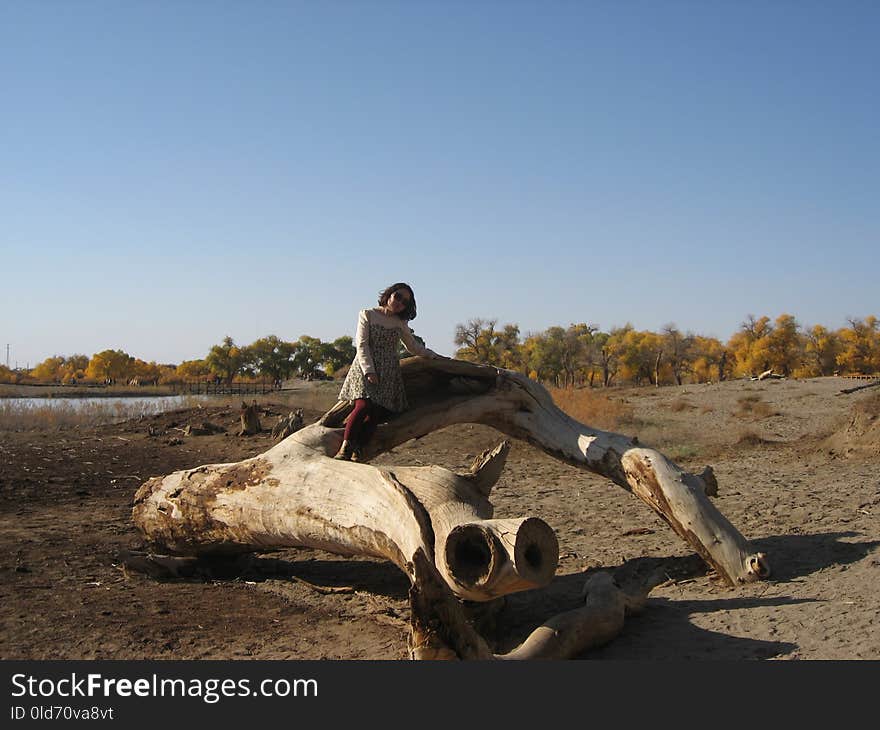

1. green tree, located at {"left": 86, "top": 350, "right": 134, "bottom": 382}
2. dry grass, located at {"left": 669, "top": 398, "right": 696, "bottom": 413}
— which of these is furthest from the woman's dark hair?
green tree, located at {"left": 86, "top": 350, "right": 134, "bottom": 382}

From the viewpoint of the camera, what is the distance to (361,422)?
6.41 meters

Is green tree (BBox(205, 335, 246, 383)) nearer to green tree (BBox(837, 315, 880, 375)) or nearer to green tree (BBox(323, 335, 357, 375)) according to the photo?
green tree (BBox(323, 335, 357, 375))

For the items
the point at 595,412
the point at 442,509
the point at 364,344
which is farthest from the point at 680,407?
the point at 442,509

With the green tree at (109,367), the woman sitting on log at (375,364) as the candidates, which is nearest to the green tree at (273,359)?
the green tree at (109,367)

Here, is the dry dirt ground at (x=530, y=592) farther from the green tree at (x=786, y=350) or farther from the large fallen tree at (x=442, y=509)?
the green tree at (x=786, y=350)

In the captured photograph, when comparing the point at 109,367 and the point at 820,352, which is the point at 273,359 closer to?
the point at 109,367

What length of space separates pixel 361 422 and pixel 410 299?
112 cm

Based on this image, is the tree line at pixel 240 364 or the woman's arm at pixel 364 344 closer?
the woman's arm at pixel 364 344

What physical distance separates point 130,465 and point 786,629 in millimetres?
12013

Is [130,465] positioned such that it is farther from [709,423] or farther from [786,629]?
[709,423]

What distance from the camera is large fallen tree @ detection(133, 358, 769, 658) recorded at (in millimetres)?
3820

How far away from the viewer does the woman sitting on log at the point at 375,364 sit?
627 centimetres

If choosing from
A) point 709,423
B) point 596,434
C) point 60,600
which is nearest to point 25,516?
point 60,600

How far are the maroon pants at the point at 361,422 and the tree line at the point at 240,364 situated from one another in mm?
68523
